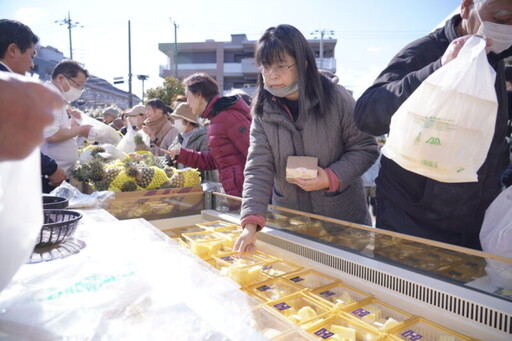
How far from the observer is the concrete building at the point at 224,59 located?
3377 centimetres

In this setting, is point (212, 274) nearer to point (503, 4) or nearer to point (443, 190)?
point (443, 190)

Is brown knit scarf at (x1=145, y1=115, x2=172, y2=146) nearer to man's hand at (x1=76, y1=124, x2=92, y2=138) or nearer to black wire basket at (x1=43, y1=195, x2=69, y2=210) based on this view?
man's hand at (x1=76, y1=124, x2=92, y2=138)

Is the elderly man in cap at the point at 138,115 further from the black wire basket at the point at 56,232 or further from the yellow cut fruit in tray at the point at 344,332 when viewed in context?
the yellow cut fruit in tray at the point at 344,332

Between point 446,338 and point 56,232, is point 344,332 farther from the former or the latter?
point 56,232

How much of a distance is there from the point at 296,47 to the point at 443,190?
2.92 ft

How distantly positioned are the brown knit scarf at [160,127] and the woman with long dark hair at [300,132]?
3237mm

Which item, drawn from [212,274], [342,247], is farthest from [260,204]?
[212,274]

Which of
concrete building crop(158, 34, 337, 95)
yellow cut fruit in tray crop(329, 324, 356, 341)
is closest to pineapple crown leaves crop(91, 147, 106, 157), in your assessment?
yellow cut fruit in tray crop(329, 324, 356, 341)

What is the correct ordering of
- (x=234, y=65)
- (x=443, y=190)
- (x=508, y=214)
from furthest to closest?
1. (x=234, y=65)
2. (x=443, y=190)
3. (x=508, y=214)

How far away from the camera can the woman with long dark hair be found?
1.63m

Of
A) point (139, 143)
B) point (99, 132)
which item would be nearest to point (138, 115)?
point (139, 143)

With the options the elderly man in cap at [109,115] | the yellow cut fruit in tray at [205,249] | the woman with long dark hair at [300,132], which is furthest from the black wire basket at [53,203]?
the elderly man in cap at [109,115]

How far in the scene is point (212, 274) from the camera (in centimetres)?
84

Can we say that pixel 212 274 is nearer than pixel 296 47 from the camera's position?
Yes
